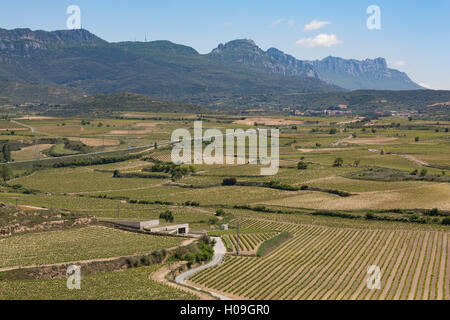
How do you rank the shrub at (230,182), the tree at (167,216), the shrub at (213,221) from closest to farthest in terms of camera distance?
the shrub at (213,221)
the tree at (167,216)
the shrub at (230,182)

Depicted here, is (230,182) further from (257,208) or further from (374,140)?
(374,140)

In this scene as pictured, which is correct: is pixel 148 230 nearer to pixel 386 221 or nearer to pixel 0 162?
pixel 386 221

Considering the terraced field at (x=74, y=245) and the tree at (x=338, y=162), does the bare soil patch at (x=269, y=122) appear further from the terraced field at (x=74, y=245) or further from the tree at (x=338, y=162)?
the terraced field at (x=74, y=245)

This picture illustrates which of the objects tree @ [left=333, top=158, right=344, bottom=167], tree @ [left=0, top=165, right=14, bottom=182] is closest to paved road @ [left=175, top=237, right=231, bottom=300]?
tree @ [left=333, top=158, right=344, bottom=167]

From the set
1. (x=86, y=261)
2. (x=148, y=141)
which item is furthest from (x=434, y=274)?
(x=148, y=141)

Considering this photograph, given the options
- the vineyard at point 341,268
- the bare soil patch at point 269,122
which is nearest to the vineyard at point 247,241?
the vineyard at point 341,268

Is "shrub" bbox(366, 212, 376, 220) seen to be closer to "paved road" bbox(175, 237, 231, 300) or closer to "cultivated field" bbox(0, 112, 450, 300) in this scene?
"cultivated field" bbox(0, 112, 450, 300)
